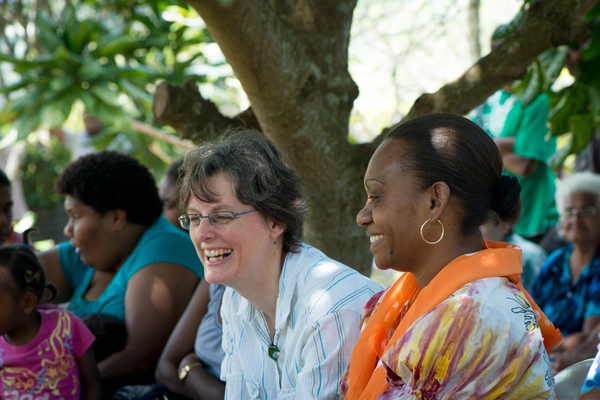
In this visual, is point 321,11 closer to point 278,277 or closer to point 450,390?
point 278,277

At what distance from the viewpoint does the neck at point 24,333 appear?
273 centimetres

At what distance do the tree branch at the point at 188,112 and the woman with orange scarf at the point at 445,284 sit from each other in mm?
1163

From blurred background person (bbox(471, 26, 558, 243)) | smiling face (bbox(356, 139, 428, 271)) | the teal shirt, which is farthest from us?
blurred background person (bbox(471, 26, 558, 243))

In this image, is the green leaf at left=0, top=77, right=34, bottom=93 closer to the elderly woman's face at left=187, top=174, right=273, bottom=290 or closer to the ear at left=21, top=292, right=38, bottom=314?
the ear at left=21, top=292, right=38, bottom=314

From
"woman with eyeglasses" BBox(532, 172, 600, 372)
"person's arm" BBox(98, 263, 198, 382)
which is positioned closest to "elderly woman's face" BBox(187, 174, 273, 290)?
"person's arm" BBox(98, 263, 198, 382)

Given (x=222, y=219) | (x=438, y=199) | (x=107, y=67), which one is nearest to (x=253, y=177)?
(x=222, y=219)

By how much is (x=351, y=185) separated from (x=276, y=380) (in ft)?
3.36

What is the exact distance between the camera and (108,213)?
3.32m

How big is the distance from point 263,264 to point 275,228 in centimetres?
14

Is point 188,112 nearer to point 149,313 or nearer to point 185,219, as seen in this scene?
point 185,219

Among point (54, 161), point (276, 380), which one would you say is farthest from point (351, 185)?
point (54, 161)

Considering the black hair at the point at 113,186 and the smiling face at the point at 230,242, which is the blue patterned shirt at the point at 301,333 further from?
the black hair at the point at 113,186

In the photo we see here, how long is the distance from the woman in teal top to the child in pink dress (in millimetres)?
185

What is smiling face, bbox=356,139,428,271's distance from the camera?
5.49 ft
